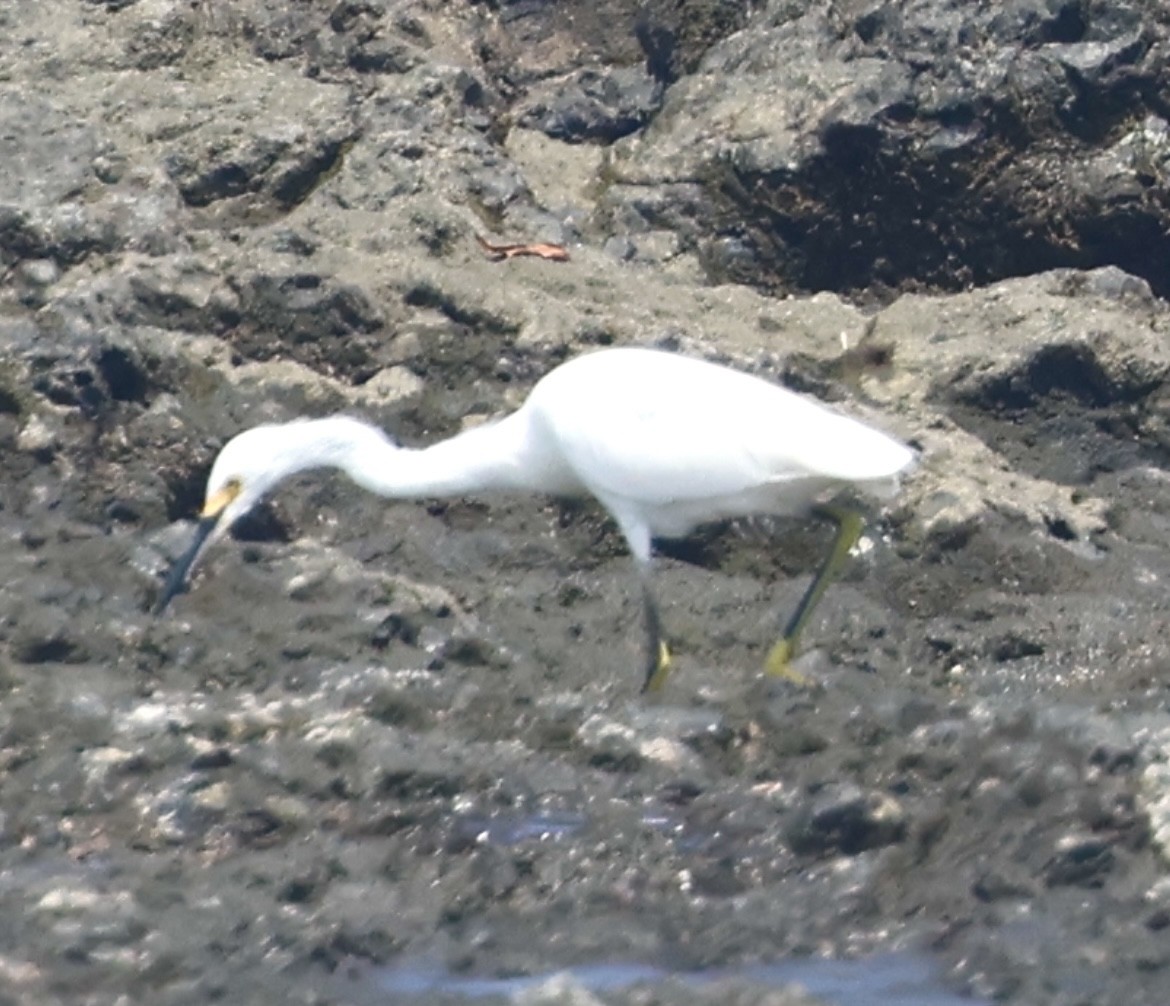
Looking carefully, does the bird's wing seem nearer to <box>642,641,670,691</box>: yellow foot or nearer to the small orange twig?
<box>642,641,670,691</box>: yellow foot

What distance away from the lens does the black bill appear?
6500mm

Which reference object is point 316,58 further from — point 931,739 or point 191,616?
point 931,739

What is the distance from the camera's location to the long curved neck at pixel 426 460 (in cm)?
693

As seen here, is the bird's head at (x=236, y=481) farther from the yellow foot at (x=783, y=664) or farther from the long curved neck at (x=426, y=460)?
the yellow foot at (x=783, y=664)

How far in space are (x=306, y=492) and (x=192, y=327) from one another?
762 mm

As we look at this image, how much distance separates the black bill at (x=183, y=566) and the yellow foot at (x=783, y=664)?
173cm

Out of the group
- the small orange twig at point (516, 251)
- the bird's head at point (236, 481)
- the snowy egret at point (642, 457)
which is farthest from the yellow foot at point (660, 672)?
the small orange twig at point (516, 251)

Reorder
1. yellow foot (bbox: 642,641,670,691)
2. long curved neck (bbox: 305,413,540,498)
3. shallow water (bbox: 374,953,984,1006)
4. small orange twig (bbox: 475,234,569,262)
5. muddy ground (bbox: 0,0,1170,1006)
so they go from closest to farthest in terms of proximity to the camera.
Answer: shallow water (bbox: 374,953,984,1006), muddy ground (bbox: 0,0,1170,1006), yellow foot (bbox: 642,641,670,691), long curved neck (bbox: 305,413,540,498), small orange twig (bbox: 475,234,569,262)

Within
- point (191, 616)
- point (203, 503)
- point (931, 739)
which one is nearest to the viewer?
point (931, 739)

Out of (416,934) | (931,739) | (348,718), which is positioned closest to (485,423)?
(348,718)

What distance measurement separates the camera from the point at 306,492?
733 centimetres

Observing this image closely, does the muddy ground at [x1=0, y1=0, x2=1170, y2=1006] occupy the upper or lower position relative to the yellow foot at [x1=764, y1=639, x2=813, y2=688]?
upper

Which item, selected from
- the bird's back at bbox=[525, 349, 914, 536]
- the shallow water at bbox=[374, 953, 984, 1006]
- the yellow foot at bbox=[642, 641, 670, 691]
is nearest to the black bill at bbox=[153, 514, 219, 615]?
the bird's back at bbox=[525, 349, 914, 536]

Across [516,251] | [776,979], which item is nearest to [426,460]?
[516,251]
